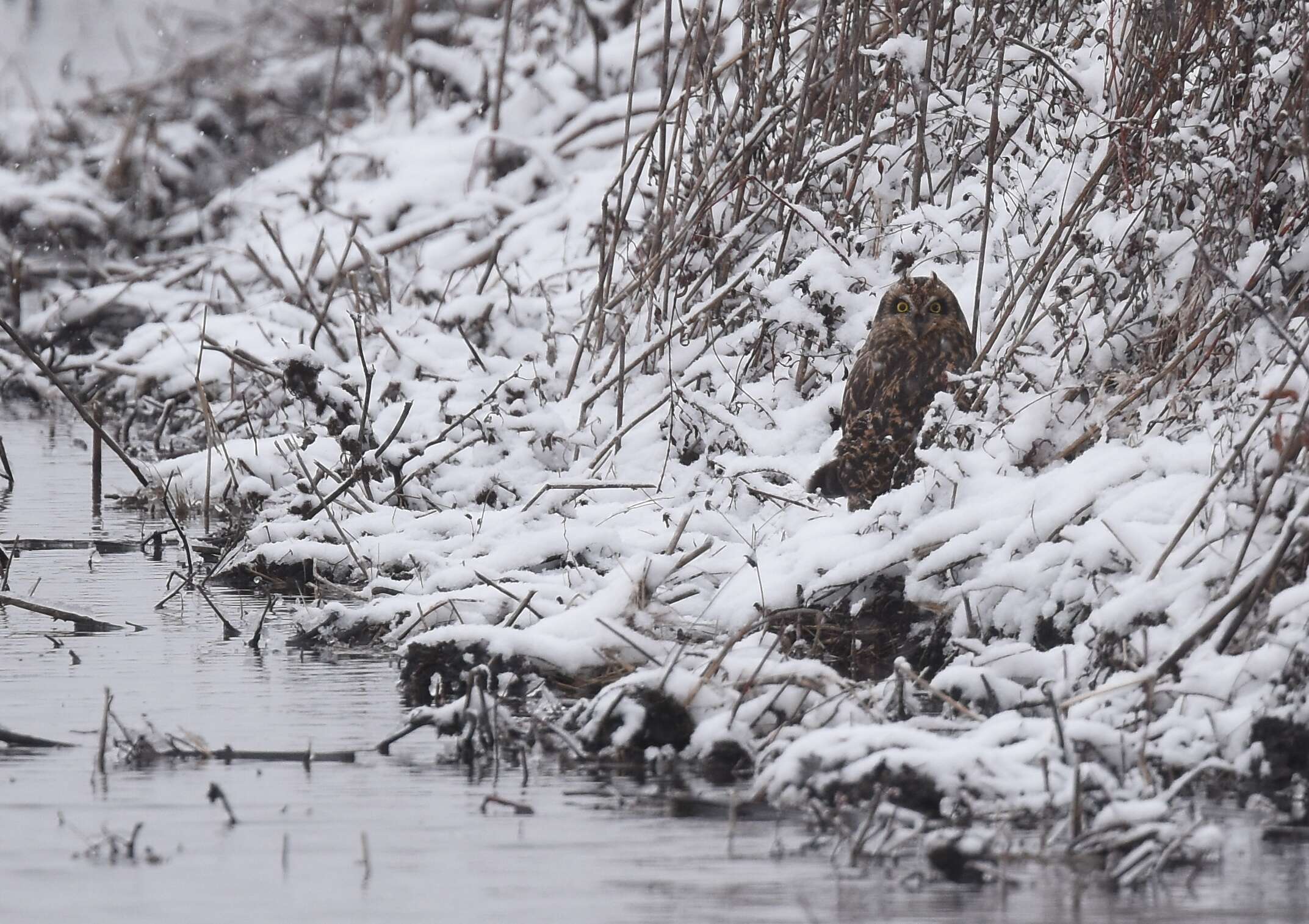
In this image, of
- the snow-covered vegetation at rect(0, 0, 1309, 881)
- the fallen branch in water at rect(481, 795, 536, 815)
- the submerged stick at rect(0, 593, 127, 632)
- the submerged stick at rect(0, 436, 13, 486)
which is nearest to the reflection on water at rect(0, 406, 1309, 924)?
the fallen branch in water at rect(481, 795, 536, 815)

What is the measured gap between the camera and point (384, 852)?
3998mm

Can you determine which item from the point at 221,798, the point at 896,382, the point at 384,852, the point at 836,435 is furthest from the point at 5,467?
the point at 384,852

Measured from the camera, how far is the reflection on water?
3.65 meters

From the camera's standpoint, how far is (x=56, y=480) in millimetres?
9695

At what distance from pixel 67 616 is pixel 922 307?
8.49ft

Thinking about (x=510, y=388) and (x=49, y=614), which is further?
(x=510, y=388)

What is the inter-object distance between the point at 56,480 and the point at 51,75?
1224 cm

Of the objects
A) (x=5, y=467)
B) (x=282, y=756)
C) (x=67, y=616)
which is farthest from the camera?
(x=5, y=467)

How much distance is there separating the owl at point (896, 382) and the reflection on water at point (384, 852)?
5.23 feet

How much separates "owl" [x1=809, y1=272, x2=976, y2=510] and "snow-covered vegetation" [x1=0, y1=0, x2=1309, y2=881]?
13cm

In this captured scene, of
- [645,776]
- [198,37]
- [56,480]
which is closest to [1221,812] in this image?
[645,776]

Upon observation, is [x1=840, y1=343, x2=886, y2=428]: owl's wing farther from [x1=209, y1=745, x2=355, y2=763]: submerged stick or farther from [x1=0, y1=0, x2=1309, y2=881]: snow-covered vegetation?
[x1=209, y1=745, x2=355, y2=763]: submerged stick

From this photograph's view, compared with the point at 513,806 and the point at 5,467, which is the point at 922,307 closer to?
the point at 513,806

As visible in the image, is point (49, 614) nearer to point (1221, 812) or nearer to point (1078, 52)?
point (1221, 812)
